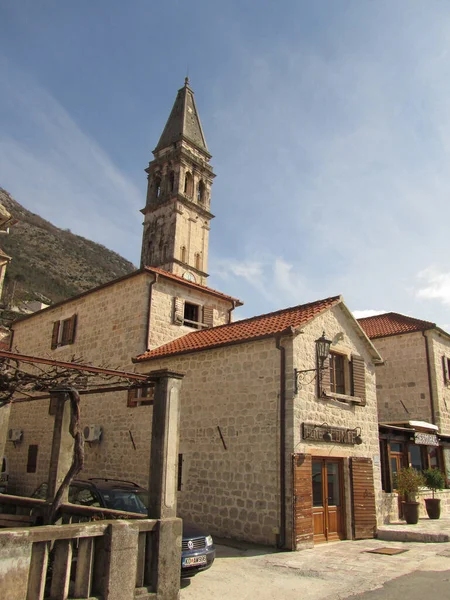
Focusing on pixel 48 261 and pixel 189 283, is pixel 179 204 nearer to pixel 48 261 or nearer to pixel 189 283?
pixel 189 283

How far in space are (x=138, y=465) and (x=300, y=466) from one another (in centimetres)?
565

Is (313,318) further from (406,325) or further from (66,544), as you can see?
(406,325)

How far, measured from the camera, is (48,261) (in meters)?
64.6

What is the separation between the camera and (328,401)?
12.8m

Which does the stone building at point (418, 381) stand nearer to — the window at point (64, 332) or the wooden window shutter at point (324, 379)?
the wooden window shutter at point (324, 379)

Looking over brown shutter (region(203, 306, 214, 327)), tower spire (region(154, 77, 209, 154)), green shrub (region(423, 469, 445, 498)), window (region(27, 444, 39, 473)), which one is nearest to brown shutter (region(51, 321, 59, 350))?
window (region(27, 444, 39, 473))

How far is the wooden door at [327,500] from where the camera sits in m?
12.0

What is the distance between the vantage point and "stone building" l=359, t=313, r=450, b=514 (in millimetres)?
18266

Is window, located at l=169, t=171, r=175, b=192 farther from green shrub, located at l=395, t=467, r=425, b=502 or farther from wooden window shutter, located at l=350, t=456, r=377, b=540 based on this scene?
wooden window shutter, located at l=350, t=456, r=377, b=540

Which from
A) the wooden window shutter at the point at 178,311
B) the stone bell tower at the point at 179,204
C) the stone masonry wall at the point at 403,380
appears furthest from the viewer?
the stone bell tower at the point at 179,204

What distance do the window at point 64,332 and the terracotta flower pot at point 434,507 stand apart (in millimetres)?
14156

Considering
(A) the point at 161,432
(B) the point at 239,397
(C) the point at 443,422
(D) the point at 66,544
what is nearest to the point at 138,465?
(B) the point at 239,397

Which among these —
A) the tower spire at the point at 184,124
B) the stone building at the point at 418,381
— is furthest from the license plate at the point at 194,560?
the tower spire at the point at 184,124

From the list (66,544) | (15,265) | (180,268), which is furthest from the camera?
(15,265)
